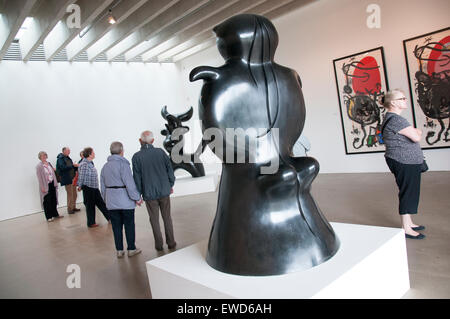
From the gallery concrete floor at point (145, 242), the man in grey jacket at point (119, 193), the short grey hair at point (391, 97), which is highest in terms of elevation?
the short grey hair at point (391, 97)

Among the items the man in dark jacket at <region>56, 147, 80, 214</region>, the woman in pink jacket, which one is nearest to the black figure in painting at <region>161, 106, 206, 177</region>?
the man in dark jacket at <region>56, 147, 80, 214</region>

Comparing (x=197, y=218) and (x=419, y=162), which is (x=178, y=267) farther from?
(x=197, y=218)

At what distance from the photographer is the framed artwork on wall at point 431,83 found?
20.5 ft

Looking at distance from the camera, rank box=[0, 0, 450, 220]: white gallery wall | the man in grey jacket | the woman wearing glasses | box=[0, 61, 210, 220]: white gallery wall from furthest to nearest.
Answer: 1. box=[0, 61, 210, 220]: white gallery wall
2. box=[0, 0, 450, 220]: white gallery wall
3. the man in grey jacket
4. the woman wearing glasses

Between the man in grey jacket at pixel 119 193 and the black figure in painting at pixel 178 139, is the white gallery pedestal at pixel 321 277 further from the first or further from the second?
the black figure in painting at pixel 178 139

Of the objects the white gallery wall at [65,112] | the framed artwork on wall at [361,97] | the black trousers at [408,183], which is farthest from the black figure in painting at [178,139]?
the black trousers at [408,183]

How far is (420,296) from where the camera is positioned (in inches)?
86.3

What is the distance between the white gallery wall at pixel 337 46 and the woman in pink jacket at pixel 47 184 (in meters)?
6.23

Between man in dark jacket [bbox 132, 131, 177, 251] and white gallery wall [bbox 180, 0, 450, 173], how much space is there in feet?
17.4

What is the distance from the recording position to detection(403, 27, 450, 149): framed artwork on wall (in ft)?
20.5

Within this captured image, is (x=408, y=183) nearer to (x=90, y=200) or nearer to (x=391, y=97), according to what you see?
(x=391, y=97)

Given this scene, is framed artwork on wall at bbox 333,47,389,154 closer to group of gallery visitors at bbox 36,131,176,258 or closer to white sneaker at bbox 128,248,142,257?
group of gallery visitors at bbox 36,131,176,258

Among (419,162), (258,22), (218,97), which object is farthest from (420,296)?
(258,22)

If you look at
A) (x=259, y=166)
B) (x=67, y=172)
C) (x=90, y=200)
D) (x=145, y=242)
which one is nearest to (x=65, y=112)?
(x=67, y=172)
